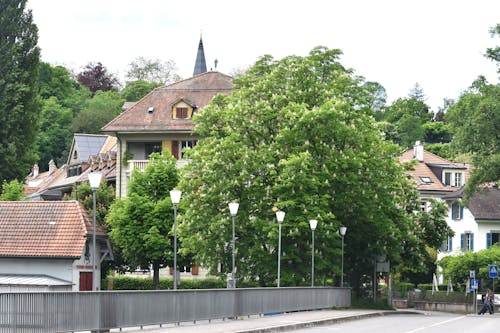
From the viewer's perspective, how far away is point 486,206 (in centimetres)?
9419

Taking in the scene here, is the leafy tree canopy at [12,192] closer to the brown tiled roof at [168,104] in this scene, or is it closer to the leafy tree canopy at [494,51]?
the brown tiled roof at [168,104]

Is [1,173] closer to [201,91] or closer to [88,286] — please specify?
[201,91]

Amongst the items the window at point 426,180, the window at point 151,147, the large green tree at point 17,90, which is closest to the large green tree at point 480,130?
the window at point 151,147

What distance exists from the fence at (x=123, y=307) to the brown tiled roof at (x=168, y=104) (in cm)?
3297

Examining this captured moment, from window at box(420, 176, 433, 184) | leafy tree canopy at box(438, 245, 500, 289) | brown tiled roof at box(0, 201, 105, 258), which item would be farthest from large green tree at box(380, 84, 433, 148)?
brown tiled roof at box(0, 201, 105, 258)

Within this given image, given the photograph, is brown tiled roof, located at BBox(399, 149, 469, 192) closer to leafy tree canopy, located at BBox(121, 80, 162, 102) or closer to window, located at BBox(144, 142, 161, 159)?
window, located at BBox(144, 142, 161, 159)

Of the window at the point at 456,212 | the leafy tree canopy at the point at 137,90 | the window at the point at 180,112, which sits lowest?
the window at the point at 456,212

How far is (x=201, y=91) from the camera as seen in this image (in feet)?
241

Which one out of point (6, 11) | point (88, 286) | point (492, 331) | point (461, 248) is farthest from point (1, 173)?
point (492, 331)

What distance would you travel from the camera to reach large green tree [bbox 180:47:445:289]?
49.4 meters

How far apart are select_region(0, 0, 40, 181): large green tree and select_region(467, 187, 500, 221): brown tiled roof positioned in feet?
125

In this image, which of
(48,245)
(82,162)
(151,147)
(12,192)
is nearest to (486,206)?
(82,162)

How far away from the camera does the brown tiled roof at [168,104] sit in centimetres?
7094

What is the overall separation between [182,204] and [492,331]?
919 inches
